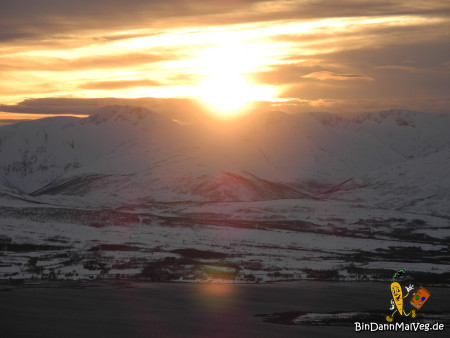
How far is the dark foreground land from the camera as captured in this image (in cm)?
4478

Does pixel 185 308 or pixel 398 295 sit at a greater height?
pixel 185 308

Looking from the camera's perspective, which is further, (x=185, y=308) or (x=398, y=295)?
(x=185, y=308)

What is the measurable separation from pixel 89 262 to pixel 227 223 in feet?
306

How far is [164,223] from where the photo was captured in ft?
531

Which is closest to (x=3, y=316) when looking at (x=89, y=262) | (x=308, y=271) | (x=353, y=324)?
(x=353, y=324)

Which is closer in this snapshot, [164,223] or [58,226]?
[58,226]

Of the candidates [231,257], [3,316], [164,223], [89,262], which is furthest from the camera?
[164,223]

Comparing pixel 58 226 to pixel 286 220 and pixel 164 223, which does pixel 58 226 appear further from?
pixel 286 220

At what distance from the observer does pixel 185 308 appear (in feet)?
177

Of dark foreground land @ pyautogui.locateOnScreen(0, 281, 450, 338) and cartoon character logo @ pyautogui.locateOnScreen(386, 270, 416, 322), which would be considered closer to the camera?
cartoon character logo @ pyautogui.locateOnScreen(386, 270, 416, 322)

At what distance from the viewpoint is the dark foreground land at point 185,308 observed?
44.8 m

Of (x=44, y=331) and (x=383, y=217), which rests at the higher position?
(x=383, y=217)

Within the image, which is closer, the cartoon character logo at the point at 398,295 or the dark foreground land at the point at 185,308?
the cartoon character logo at the point at 398,295

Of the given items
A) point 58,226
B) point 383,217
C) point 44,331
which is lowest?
point 44,331
